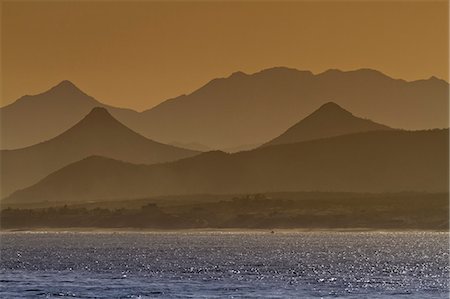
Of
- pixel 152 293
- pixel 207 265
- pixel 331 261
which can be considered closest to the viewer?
pixel 152 293

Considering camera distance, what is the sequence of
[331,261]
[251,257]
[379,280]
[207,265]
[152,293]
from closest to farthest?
[152,293]
[379,280]
[207,265]
[331,261]
[251,257]

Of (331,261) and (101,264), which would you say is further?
(331,261)

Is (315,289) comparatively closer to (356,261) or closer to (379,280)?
(379,280)

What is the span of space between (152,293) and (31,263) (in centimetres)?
6045

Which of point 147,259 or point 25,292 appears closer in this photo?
point 25,292

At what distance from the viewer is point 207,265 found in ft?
490

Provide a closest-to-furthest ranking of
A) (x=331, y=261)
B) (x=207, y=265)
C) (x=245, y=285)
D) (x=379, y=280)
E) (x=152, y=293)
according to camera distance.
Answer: (x=152, y=293)
(x=245, y=285)
(x=379, y=280)
(x=207, y=265)
(x=331, y=261)

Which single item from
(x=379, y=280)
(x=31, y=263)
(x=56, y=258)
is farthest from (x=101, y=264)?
(x=379, y=280)

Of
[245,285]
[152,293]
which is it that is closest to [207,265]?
[245,285]

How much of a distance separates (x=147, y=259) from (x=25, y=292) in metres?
70.4

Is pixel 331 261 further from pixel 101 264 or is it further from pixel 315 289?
pixel 315 289

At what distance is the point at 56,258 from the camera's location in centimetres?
17512

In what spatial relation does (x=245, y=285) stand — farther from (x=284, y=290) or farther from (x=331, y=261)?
(x=331, y=261)

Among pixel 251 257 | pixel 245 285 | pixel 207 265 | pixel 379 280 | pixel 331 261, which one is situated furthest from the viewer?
pixel 251 257
